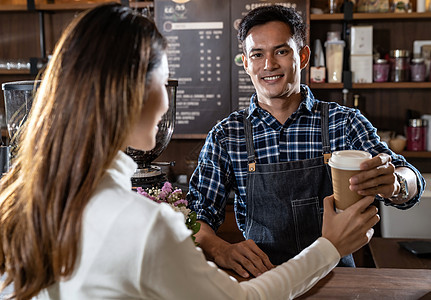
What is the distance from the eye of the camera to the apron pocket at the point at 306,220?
1.74 meters

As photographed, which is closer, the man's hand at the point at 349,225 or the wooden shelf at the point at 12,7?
the man's hand at the point at 349,225

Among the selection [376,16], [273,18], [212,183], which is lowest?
[212,183]

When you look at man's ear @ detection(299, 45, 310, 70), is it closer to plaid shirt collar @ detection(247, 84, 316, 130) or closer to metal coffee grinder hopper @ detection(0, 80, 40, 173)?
plaid shirt collar @ detection(247, 84, 316, 130)

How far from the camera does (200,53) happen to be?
11.1 feet

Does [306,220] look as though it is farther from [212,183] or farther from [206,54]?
[206,54]

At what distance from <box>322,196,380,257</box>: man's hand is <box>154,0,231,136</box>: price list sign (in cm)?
233

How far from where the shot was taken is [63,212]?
2.38 feet

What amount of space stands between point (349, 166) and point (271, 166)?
666 millimetres

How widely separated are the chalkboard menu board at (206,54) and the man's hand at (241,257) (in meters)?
1.98

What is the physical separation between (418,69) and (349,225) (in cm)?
245

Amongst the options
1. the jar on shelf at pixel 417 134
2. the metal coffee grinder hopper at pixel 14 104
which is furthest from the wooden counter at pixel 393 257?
the metal coffee grinder hopper at pixel 14 104

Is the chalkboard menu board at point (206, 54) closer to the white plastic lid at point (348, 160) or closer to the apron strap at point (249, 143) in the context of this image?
the apron strap at point (249, 143)

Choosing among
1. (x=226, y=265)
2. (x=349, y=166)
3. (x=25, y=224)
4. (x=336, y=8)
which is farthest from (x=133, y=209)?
(x=336, y=8)

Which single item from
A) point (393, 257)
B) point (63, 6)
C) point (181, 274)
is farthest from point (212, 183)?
point (63, 6)
